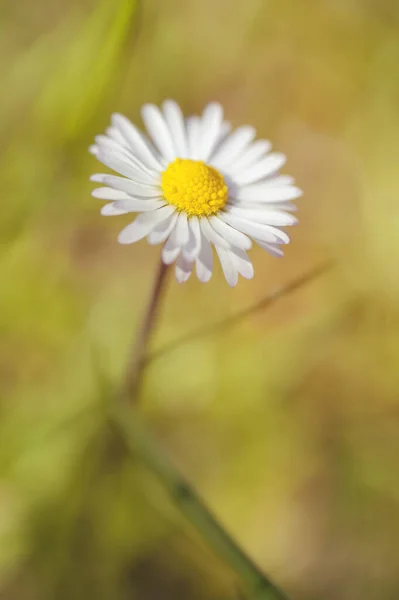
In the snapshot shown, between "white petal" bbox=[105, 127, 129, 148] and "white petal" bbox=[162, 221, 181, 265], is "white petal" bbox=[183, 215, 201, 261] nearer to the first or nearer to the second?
"white petal" bbox=[162, 221, 181, 265]

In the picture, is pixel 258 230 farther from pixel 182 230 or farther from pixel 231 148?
pixel 231 148

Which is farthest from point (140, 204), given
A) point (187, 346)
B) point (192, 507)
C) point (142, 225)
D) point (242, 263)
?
point (187, 346)

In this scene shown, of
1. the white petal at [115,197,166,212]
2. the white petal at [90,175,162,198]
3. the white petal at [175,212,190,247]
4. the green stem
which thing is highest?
Result: the white petal at [90,175,162,198]

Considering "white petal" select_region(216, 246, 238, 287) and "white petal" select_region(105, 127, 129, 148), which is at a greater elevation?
"white petal" select_region(105, 127, 129, 148)

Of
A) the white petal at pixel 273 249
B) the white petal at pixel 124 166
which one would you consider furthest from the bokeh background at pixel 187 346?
the white petal at pixel 273 249

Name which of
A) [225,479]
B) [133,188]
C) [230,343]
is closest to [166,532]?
[225,479]

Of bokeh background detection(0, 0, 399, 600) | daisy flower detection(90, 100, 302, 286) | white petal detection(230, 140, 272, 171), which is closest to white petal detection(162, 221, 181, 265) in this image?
daisy flower detection(90, 100, 302, 286)

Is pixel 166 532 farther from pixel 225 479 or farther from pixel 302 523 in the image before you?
pixel 302 523
